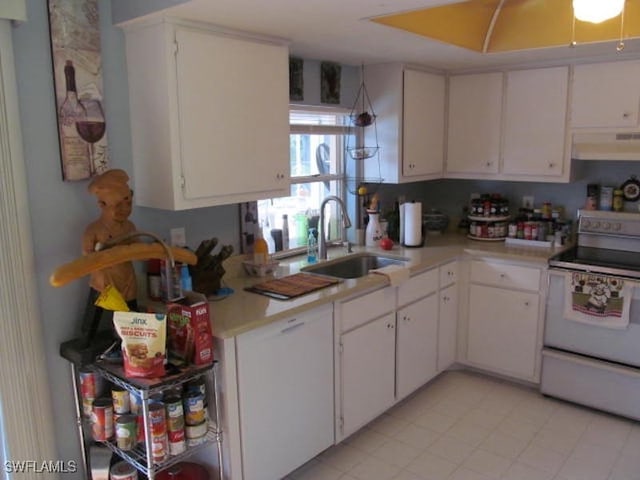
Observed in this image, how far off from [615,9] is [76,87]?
1916 mm

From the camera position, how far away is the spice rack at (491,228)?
3605 mm

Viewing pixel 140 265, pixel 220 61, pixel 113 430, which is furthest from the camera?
pixel 140 265

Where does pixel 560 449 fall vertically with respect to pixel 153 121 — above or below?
below

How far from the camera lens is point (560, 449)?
2.69m

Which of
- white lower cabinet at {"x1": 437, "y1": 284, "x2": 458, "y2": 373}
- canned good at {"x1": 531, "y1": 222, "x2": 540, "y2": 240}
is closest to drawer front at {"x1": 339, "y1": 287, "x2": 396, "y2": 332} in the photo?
white lower cabinet at {"x1": 437, "y1": 284, "x2": 458, "y2": 373}

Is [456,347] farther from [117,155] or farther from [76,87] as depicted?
[76,87]

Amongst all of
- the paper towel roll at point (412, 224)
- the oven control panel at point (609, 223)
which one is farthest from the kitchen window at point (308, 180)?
the oven control panel at point (609, 223)

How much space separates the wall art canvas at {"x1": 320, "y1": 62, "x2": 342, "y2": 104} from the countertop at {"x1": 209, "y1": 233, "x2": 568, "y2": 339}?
0.93 meters

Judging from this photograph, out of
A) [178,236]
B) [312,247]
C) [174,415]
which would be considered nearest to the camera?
[174,415]

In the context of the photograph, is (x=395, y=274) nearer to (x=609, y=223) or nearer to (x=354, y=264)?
(x=354, y=264)

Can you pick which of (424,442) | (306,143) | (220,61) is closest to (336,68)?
(306,143)

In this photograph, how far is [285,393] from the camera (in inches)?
89.6

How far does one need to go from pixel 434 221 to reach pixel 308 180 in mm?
1171

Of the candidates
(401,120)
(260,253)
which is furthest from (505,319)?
(260,253)
